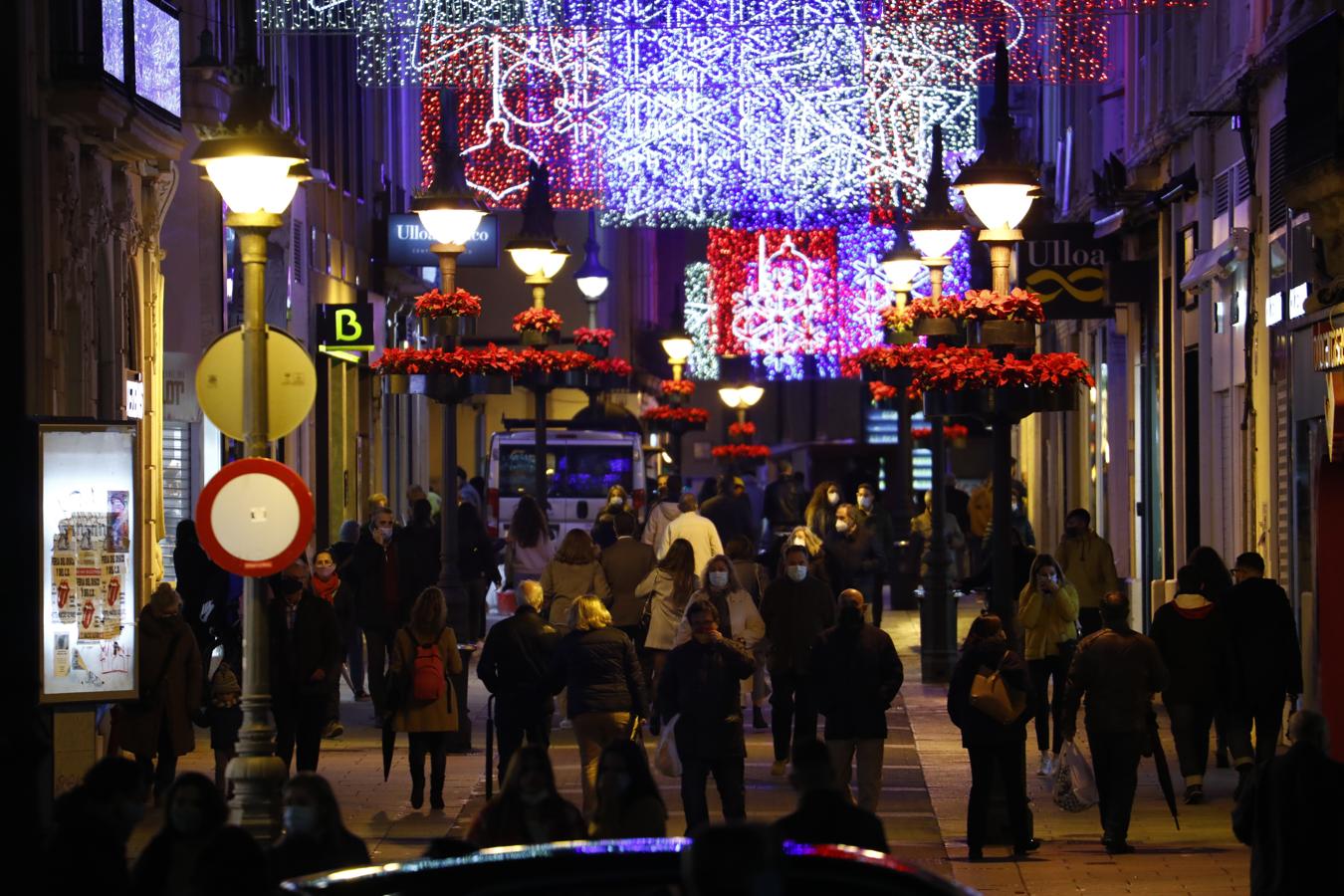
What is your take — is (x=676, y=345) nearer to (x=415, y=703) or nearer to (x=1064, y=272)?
(x=1064, y=272)

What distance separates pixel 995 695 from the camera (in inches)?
584

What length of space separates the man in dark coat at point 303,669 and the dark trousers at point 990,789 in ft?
14.7

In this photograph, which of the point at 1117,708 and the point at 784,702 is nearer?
the point at 1117,708

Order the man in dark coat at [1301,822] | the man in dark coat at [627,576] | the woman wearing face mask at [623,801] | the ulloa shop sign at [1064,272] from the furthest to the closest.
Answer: the ulloa shop sign at [1064,272], the man in dark coat at [627,576], the man in dark coat at [1301,822], the woman wearing face mask at [623,801]

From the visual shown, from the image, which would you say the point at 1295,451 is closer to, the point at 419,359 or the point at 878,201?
the point at 419,359

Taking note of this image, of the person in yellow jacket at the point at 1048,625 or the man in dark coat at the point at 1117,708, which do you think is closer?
the man in dark coat at the point at 1117,708

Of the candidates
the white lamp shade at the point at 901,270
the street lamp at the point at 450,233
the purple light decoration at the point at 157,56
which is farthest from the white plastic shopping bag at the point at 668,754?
the white lamp shade at the point at 901,270

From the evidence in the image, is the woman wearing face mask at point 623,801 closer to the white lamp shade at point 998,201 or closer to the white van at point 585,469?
the white lamp shade at point 998,201

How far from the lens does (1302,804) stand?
35.0 ft

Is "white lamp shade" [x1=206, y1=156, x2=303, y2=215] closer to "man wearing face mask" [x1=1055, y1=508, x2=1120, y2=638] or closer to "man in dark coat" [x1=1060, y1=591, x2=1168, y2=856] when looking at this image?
"man in dark coat" [x1=1060, y1=591, x2=1168, y2=856]

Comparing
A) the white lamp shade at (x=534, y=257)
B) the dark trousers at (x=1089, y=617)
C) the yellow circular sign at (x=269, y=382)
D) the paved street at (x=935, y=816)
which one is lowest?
the paved street at (x=935, y=816)

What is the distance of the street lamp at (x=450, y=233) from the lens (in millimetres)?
20359

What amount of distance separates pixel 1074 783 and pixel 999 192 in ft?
12.0

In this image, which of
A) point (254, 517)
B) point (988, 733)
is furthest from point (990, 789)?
point (254, 517)
